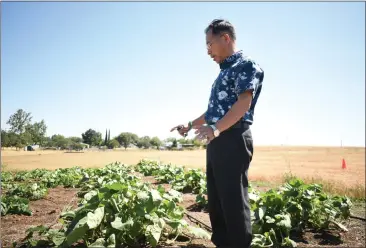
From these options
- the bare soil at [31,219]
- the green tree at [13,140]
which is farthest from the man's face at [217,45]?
the green tree at [13,140]

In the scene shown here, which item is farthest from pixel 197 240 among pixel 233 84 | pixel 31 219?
pixel 31 219

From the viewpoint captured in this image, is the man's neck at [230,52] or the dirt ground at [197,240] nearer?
the man's neck at [230,52]

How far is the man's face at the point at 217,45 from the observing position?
8.32 feet

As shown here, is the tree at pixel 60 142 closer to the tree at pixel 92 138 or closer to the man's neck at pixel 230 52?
the tree at pixel 92 138

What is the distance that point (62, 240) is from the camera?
9.08 ft

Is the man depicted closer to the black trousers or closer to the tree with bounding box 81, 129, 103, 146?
the black trousers

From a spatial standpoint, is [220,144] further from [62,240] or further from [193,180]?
[193,180]

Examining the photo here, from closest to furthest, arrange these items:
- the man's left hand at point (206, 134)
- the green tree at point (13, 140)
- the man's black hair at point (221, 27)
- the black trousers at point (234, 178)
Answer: the man's left hand at point (206, 134), the black trousers at point (234, 178), the man's black hair at point (221, 27), the green tree at point (13, 140)

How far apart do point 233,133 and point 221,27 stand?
38.3 inches

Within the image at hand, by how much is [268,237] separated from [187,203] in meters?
2.94

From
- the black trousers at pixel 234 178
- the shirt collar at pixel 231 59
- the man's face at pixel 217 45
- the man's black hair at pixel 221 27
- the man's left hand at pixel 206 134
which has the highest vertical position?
the man's black hair at pixel 221 27

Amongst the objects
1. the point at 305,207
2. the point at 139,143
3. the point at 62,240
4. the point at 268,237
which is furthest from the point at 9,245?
the point at 139,143

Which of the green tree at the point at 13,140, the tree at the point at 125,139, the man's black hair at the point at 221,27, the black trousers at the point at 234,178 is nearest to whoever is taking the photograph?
the black trousers at the point at 234,178

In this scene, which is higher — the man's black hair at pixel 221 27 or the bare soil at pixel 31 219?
→ the man's black hair at pixel 221 27
